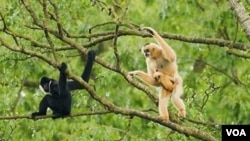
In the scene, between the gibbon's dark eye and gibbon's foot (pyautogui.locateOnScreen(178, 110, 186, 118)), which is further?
A: the gibbon's dark eye

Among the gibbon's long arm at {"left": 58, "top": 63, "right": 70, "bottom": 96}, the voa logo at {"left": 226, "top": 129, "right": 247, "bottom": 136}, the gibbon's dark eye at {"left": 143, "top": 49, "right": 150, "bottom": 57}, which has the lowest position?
the voa logo at {"left": 226, "top": 129, "right": 247, "bottom": 136}

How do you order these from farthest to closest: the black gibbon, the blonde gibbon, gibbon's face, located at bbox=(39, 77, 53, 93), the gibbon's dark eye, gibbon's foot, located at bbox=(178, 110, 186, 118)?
gibbon's face, located at bbox=(39, 77, 53, 93), the black gibbon, the gibbon's dark eye, gibbon's foot, located at bbox=(178, 110, 186, 118), the blonde gibbon

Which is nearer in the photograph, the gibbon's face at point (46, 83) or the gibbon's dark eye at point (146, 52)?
the gibbon's dark eye at point (146, 52)

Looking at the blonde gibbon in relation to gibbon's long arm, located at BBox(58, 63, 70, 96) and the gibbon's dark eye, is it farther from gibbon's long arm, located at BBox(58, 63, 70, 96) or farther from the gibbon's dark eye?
gibbon's long arm, located at BBox(58, 63, 70, 96)

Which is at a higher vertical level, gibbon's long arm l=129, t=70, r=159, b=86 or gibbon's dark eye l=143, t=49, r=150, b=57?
gibbon's dark eye l=143, t=49, r=150, b=57

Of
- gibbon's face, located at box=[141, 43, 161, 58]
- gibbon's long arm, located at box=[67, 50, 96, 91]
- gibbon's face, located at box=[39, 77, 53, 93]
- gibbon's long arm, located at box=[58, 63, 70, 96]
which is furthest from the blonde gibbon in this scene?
gibbon's face, located at box=[39, 77, 53, 93]

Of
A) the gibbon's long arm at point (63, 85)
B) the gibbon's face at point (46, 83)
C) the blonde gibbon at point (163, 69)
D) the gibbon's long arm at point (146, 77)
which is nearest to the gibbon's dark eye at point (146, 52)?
the blonde gibbon at point (163, 69)

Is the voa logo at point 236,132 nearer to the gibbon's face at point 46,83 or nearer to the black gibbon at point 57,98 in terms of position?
the black gibbon at point 57,98

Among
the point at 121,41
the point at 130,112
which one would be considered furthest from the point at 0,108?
the point at 121,41

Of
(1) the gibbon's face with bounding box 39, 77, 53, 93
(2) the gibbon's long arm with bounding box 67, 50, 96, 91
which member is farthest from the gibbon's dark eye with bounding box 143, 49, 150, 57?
(1) the gibbon's face with bounding box 39, 77, 53, 93

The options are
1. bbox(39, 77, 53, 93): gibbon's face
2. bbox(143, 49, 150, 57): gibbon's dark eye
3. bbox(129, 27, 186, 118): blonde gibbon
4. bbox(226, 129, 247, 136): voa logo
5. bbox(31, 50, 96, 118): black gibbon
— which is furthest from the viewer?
bbox(39, 77, 53, 93): gibbon's face

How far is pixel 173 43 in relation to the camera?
67.1 ft

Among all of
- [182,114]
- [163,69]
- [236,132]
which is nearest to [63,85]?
[163,69]

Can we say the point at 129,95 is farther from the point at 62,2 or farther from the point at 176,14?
the point at 62,2
